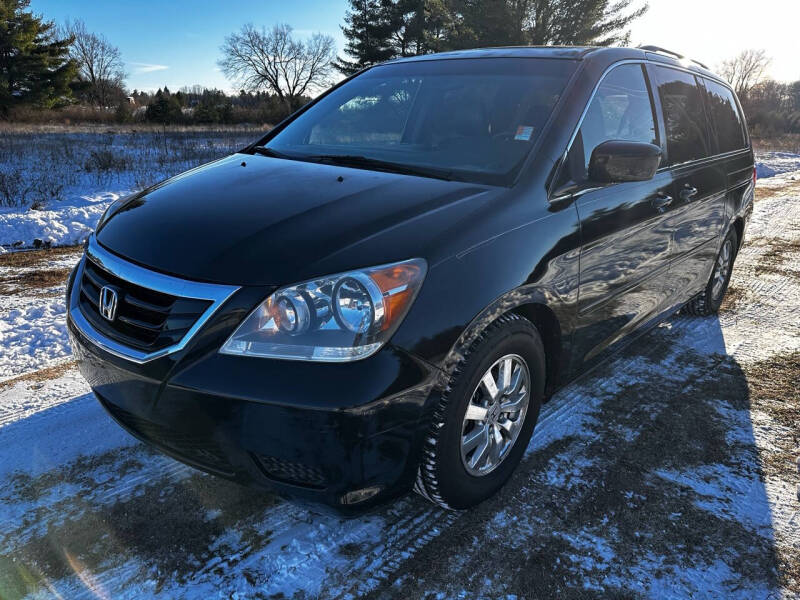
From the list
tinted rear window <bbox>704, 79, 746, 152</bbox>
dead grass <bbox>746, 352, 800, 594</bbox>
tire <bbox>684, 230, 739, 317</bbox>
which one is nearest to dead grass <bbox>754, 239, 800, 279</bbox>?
tire <bbox>684, 230, 739, 317</bbox>

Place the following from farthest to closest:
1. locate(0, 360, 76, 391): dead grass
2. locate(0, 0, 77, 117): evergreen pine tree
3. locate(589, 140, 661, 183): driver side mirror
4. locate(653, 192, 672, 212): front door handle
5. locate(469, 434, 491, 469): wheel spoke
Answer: locate(0, 0, 77, 117): evergreen pine tree, locate(0, 360, 76, 391): dead grass, locate(653, 192, 672, 212): front door handle, locate(589, 140, 661, 183): driver side mirror, locate(469, 434, 491, 469): wheel spoke

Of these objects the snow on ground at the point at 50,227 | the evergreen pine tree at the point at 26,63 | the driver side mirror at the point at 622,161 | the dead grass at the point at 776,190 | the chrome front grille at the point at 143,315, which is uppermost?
the evergreen pine tree at the point at 26,63

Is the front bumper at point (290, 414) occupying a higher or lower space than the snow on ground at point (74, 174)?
lower

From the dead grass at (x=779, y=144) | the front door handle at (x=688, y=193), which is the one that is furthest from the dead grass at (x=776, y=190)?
the dead grass at (x=779, y=144)

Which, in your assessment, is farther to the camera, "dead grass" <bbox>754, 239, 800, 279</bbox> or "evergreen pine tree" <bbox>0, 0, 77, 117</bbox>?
"evergreen pine tree" <bbox>0, 0, 77, 117</bbox>

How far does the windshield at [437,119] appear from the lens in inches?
99.4

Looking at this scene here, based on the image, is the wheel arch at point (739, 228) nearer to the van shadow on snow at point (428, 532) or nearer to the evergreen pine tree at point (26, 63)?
the van shadow on snow at point (428, 532)

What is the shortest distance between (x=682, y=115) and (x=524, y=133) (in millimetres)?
1691

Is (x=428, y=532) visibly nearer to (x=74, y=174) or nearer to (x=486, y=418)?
(x=486, y=418)

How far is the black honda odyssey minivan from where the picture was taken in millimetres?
1716

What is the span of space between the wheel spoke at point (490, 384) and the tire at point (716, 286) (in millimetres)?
3023

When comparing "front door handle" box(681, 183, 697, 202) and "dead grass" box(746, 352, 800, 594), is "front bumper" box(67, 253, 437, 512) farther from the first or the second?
"front door handle" box(681, 183, 697, 202)

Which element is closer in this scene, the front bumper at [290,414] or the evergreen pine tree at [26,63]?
the front bumper at [290,414]

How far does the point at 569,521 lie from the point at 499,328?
874mm
